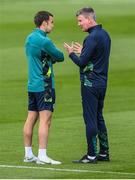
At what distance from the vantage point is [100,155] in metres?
13.3

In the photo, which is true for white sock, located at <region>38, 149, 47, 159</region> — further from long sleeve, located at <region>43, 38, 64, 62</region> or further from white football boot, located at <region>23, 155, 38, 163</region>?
long sleeve, located at <region>43, 38, 64, 62</region>

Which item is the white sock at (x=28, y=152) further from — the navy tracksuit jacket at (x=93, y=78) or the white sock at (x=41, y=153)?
the navy tracksuit jacket at (x=93, y=78)

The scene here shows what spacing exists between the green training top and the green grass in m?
1.15

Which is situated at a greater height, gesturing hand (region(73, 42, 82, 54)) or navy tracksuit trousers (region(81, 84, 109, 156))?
gesturing hand (region(73, 42, 82, 54))

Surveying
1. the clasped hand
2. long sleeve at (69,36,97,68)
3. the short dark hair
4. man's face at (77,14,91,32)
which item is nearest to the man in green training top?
the short dark hair

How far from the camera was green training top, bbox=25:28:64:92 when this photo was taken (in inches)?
510

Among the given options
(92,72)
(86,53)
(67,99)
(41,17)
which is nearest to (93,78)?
(92,72)

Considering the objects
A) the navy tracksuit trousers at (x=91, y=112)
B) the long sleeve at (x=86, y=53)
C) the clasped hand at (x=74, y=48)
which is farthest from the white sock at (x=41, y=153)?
the clasped hand at (x=74, y=48)

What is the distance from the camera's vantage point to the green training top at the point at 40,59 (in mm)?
12961

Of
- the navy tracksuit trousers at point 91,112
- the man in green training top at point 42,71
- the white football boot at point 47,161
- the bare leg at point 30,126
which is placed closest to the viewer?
the white football boot at point 47,161

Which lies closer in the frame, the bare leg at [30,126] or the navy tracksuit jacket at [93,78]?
the navy tracksuit jacket at [93,78]

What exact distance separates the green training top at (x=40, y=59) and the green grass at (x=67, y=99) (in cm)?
115

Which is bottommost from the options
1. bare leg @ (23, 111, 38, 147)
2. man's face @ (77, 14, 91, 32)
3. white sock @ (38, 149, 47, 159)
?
white sock @ (38, 149, 47, 159)

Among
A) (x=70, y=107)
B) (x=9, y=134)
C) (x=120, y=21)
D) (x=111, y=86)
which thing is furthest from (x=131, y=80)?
(x=120, y=21)
